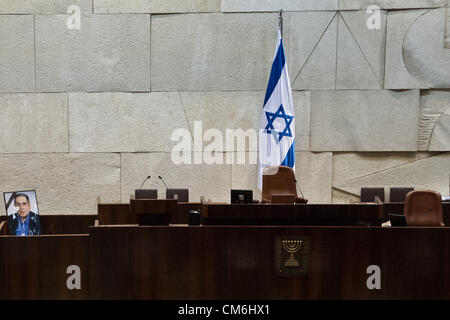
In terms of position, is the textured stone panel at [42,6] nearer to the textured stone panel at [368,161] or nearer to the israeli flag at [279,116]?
the israeli flag at [279,116]

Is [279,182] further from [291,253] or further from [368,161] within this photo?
[291,253]

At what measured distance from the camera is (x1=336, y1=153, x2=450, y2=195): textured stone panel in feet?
19.7

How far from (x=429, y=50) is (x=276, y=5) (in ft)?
8.39

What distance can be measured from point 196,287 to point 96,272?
88 centimetres

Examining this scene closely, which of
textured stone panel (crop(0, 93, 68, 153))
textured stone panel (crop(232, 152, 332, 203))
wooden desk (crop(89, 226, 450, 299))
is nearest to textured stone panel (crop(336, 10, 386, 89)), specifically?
textured stone panel (crop(232, 152, 332, 203))

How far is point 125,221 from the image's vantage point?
4.24 meters

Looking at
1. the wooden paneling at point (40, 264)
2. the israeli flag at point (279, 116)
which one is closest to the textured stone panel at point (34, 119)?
the wooden paneling at point (40, 264)

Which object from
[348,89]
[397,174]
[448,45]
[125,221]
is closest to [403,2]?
[448,45]

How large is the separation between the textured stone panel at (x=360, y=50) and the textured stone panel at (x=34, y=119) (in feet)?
15.3

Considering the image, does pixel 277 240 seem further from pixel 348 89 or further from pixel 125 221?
pixel 348 89

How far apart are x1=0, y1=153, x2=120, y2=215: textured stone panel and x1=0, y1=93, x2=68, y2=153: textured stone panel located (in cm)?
25

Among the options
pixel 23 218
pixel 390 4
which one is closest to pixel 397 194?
pixel 390 4

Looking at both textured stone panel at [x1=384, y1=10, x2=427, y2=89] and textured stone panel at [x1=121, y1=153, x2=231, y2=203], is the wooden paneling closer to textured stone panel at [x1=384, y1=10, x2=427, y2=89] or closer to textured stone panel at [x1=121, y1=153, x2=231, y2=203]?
textured stone panel at [x1=121, y1=153, x2=231, y2=203]

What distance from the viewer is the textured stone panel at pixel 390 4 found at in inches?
228
